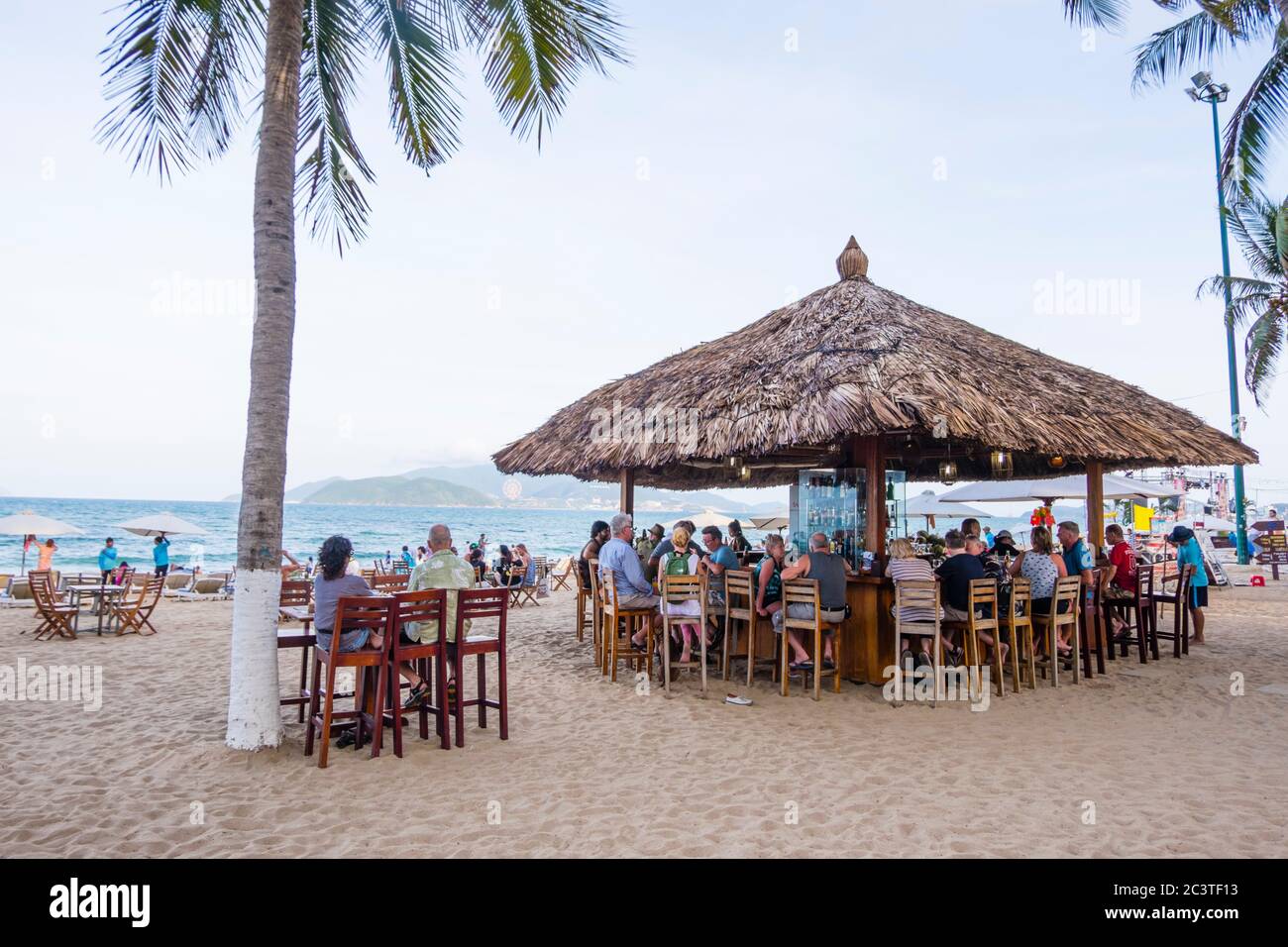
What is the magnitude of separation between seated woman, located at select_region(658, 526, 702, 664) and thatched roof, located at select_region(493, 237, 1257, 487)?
89 cm

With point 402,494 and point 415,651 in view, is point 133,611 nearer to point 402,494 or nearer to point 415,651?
point 415,651

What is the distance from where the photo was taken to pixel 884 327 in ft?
27.5

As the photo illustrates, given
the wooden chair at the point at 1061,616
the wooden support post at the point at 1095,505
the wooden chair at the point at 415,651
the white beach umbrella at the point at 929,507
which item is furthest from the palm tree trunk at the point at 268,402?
the white beach umbrella at the point at 929,507

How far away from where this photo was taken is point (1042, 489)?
17.5 meters

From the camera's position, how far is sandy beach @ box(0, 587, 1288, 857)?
3695 mm

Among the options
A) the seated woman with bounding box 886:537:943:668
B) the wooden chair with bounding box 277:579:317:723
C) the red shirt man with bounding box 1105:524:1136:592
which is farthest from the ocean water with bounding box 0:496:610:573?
the red shirt man with bounding box 1105:524:1136:592

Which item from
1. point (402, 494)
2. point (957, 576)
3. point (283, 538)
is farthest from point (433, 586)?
point (402, 494)

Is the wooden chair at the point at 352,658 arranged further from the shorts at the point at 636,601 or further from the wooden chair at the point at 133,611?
the wooden chair at the point at 133,611

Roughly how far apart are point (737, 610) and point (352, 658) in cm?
376

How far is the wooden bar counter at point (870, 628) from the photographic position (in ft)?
23.3

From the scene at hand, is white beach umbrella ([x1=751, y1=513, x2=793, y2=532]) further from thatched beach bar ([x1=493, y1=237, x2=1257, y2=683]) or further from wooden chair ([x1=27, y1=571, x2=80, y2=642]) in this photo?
wooden chair ([x1=27, y1=571, x2=80, y2=642])

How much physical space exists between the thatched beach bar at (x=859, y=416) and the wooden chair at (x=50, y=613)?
6.04m
